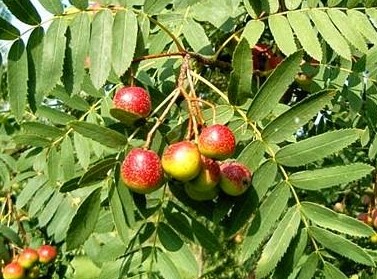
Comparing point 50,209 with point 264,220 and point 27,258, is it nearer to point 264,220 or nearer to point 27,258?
point 27,258

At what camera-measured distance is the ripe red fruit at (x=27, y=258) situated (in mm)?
3051

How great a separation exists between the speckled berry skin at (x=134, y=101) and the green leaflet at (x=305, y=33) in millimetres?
509

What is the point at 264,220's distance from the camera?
159 cm

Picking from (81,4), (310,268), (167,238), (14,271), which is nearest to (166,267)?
(167,238)

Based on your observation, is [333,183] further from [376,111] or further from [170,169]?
[376,111]

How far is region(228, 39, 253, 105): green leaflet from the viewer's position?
1.66 metres

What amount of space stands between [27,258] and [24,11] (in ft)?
5.39

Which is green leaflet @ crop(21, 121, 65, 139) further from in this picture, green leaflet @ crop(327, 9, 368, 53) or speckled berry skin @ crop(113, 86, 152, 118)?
green leaflet @ crop(327, 9, 368, 53)

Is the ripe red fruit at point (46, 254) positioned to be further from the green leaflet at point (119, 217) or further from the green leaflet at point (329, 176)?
the green leaflet at point (329, 176)

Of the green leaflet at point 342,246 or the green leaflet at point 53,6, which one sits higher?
the green leaflet at point 53,6

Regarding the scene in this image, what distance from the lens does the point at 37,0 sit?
173cm

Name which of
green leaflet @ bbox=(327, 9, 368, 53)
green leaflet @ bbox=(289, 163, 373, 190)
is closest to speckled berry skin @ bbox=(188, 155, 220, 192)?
green leaflet @ bbox=(289, 163, 373, 190)

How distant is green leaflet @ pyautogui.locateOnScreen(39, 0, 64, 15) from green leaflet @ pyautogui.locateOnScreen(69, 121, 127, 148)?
35cm

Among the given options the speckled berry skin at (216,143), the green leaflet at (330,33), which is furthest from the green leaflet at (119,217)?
the green leaflet at (330,33)
